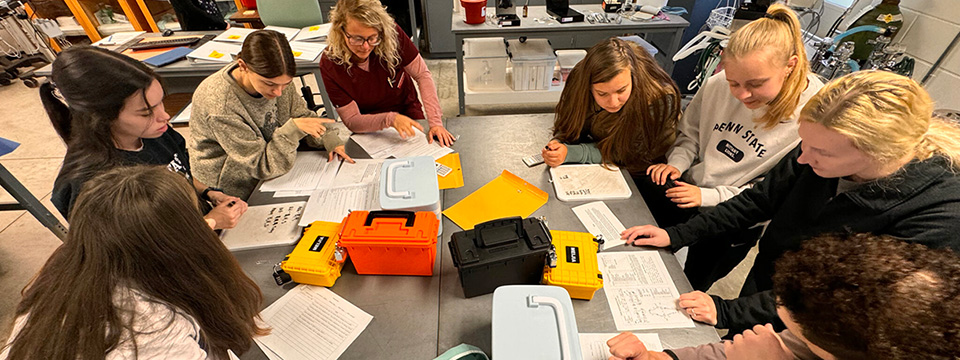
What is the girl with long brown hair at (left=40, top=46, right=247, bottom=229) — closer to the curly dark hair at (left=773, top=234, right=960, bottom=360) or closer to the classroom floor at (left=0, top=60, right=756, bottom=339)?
the classroom floor at (left=0, top=60, right=756, bottom=339)

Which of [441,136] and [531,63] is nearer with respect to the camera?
[441,136]

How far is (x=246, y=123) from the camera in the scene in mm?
1341

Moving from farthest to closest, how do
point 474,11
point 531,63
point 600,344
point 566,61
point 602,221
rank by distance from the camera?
point 566,61, point 531,63, point 474,11, point 602,221, point 600,344

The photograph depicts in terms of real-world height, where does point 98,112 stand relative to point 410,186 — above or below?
above

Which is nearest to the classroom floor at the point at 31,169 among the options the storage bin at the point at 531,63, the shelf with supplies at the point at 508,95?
the shelf with supplies at the point at 508,95

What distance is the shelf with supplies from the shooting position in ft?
9.46

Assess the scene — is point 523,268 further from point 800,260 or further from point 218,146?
point 218,146

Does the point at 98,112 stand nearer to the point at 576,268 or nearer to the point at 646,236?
the point at 576,268

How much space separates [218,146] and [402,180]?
2.50 feet

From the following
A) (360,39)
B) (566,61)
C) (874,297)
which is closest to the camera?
(874,297)

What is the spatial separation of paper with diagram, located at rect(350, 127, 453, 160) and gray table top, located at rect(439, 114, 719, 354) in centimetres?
11

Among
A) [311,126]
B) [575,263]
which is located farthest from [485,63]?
[575,263]

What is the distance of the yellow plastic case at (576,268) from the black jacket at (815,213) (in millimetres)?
310

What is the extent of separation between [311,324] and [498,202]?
2.11ft
